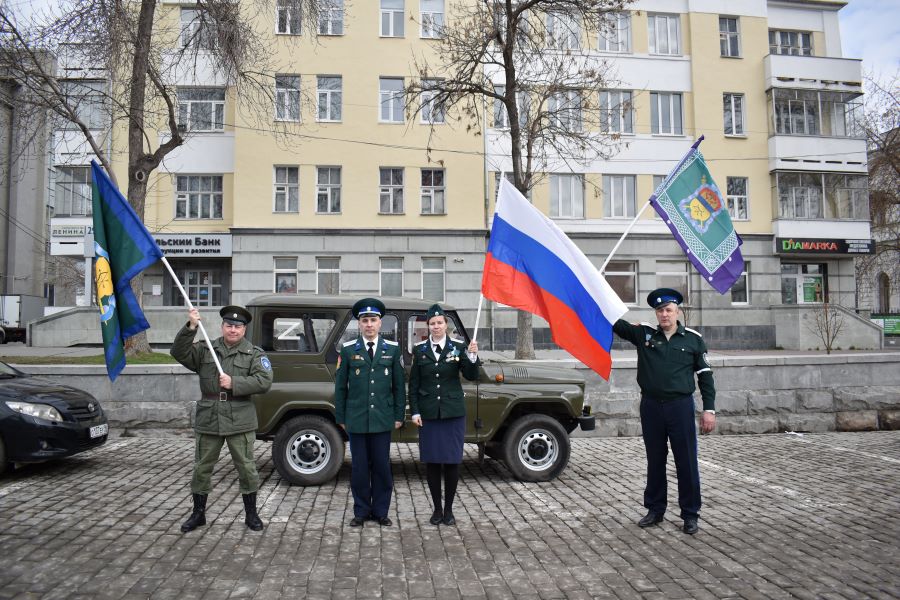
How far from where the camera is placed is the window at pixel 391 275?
84.2ft

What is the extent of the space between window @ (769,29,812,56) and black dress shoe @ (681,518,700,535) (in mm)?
30708

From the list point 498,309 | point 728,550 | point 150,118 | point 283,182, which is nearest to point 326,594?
point 728,550

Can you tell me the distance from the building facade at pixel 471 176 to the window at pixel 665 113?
0.21ft

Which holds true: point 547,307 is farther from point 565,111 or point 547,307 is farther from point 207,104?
point 207,104

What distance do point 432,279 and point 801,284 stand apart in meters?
17.2

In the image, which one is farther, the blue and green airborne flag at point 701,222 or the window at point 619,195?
the window at point 619,195

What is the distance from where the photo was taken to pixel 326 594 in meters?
4.22

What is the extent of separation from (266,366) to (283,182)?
2120cm

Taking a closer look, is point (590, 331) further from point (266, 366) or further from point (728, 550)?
point (266, 366)

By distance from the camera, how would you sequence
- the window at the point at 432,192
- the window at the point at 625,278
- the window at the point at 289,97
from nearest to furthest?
the window at the point at 289,97
the window at the point at 432,192
the window at the point at 625,278

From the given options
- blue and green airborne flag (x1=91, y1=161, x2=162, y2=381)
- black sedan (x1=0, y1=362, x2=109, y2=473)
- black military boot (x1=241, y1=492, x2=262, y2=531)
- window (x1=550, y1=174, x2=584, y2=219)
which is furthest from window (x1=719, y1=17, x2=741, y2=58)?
black military boot (x1=241, y1=492, x2=262, y2=531)

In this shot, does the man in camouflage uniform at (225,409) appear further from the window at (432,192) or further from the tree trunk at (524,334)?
the window at (432,192)

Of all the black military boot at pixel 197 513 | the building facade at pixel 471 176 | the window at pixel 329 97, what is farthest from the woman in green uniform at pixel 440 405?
the window at pixel 329 97

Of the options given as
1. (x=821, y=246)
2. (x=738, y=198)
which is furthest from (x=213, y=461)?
(x=821, y=246)
